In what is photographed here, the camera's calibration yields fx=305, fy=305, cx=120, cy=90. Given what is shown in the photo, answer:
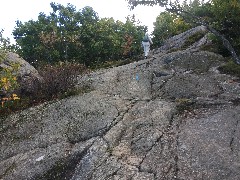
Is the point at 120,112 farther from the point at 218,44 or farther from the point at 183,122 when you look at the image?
the point at 218,44

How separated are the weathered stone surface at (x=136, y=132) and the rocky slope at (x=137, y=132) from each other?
21 mm

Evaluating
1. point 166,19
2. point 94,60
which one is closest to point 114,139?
point 94,60

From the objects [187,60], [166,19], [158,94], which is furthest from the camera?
[166,19]

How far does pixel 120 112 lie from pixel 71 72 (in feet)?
12.4

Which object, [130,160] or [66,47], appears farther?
[66,47]

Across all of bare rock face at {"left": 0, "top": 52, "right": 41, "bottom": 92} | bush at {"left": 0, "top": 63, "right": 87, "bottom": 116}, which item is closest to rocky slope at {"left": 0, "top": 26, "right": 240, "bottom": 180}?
bush at {"left": 0, "top": 63, "right": 87, "bottom": 116}

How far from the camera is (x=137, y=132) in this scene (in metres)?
8.25

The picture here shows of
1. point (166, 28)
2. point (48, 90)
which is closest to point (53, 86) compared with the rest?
point (48, 90)

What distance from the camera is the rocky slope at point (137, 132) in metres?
6.91

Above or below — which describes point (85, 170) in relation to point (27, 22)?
below

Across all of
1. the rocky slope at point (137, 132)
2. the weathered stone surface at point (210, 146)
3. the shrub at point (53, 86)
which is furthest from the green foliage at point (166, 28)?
the weathered stone surface at point (210, 146)

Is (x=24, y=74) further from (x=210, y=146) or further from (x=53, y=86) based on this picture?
(x=210, y=146)

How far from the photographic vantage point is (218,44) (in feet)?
42.9

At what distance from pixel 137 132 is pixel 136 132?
0.03m
